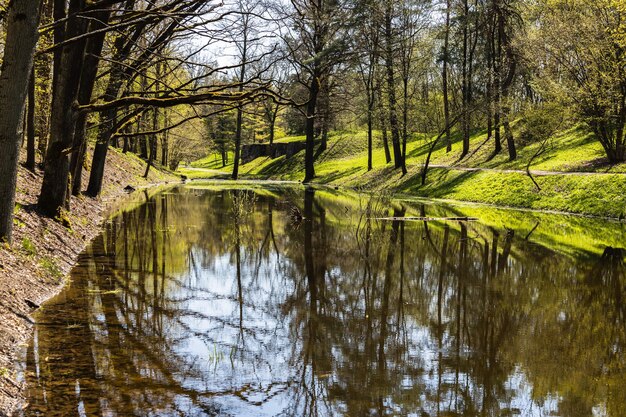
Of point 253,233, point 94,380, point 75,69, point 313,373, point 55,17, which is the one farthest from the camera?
point 253,233

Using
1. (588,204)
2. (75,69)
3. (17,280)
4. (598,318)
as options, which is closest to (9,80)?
(17,280)

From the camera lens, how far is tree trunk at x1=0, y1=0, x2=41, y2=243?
24.7 ft

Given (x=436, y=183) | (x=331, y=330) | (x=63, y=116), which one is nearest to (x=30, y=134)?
(x=63, y=116)

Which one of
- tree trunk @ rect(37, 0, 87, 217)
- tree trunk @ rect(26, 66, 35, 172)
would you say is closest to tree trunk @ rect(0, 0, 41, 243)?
tree trunk @ rect(37, 0, 87, 217)

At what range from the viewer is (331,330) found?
7.96 m

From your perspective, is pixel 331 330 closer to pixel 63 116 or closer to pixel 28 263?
pixel 28 263

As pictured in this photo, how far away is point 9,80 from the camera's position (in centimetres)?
771

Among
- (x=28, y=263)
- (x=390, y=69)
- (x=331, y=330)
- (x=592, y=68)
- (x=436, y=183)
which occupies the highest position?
(x=390, y=69)

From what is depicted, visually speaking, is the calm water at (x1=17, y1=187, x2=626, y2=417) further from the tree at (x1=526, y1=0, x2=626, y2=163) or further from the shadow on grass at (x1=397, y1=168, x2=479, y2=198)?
the shadow on grass at (x1=397, y1=168, x2=479, y2=198)

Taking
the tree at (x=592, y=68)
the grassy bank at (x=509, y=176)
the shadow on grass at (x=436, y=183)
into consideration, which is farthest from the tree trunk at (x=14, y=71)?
the shadow on grass at (x=436, y=183)

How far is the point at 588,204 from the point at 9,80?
22.0 m

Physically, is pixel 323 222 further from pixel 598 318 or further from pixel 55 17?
pixel 598 318

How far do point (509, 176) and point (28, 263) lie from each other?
26.6 metres

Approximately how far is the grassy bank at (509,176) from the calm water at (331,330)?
983cm
